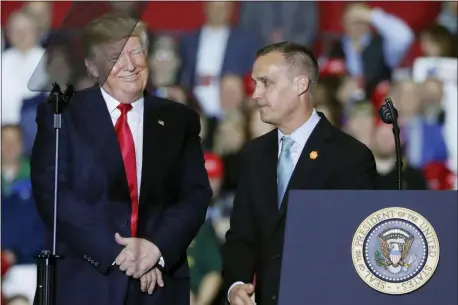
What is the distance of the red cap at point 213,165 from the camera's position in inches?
160

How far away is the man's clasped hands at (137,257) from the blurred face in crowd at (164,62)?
1539 millimetres

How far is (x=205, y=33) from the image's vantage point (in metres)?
4.14

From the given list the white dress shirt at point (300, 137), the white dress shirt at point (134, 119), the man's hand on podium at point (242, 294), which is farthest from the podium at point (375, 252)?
the white dress shirt at point (134, 119)

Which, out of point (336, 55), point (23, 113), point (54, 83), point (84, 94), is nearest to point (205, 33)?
point (336, 55)

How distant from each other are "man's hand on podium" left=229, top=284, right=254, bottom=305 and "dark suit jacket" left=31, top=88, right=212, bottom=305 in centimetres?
22

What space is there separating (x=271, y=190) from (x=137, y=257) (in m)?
0.43

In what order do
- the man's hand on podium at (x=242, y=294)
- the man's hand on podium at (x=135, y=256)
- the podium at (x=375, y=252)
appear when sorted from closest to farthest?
1. the podium at (x=375, y=252)
2. the man's hand on podium at (x=242, y=294)
3. the man's hand on podium at (x=135, y=256)

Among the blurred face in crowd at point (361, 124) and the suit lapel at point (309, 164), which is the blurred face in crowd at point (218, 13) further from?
the suit lapel at point (309, 164)

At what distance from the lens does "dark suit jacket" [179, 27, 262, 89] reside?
13.5 feet

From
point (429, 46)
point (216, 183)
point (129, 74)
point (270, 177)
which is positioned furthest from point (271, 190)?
point (429, 46)

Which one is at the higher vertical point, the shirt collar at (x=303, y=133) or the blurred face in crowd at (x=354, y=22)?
the blurred face in crowd at (x=354, y=22)

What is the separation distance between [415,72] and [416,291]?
220cm

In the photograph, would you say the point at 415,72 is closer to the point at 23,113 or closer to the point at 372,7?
the point at 372,7

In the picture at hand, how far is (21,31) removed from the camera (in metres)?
3.99
